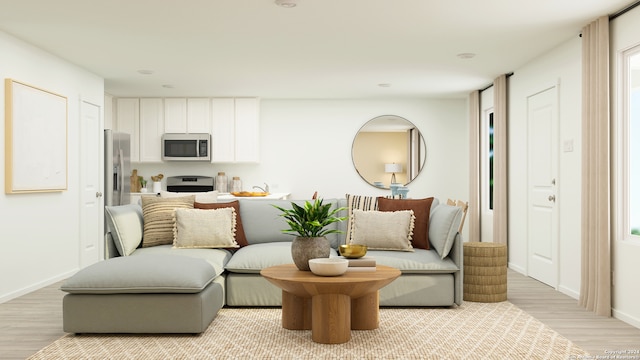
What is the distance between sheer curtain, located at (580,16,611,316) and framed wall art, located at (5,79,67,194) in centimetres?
487

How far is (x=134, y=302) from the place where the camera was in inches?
148

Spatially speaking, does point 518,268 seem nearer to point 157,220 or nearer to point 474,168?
point 474,168

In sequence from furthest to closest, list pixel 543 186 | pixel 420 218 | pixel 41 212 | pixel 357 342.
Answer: pixel 543 186 → pixel 41 212 → pixel 420 218 → pixel 357 342

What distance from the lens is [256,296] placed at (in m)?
4.59

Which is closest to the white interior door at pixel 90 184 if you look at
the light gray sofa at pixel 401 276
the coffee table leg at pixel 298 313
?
the light gray sofa at pixel 401 276

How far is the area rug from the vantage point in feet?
11.1

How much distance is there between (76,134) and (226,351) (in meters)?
3.96

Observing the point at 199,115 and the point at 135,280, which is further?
the point at 199,115

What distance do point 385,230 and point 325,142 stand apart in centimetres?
444

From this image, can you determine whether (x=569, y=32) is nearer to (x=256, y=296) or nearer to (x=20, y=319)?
(x=256, y=296)

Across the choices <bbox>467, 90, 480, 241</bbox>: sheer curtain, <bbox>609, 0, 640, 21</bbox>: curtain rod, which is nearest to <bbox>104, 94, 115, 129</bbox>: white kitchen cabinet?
<bbox>467, 90, 480, 241</bbox>: sheer curtain

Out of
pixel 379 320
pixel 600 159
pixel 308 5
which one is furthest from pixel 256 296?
pixel 600 159

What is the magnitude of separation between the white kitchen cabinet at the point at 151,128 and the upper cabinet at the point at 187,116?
9cm

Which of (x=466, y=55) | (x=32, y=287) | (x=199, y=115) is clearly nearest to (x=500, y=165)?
(x=466, y=55)
